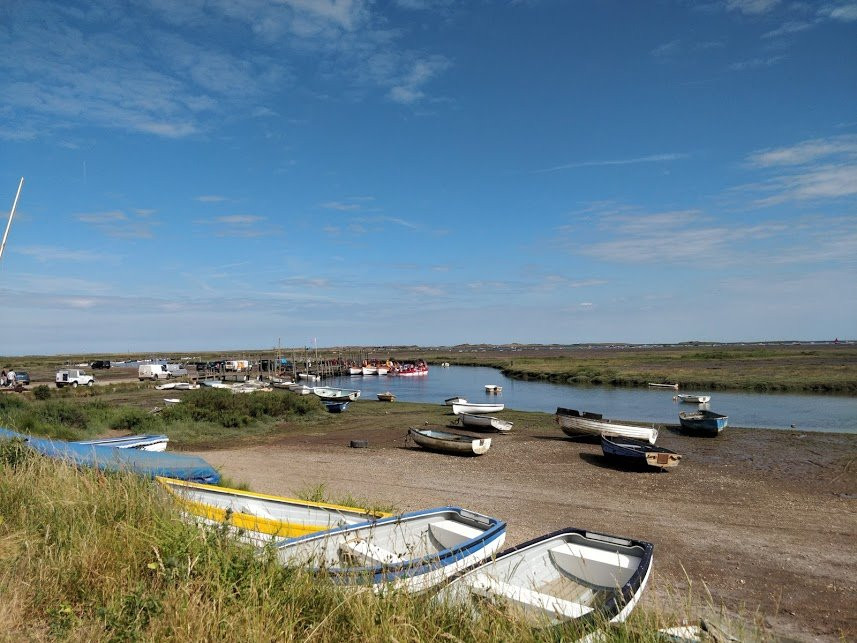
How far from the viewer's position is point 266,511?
27.9 ft

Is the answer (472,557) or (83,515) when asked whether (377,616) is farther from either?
(83,515)

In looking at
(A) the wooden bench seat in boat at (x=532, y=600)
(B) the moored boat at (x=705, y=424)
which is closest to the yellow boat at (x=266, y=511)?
(A) the wooden bench seat in boat at (x=532, y=600)

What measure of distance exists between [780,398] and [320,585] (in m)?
45.7

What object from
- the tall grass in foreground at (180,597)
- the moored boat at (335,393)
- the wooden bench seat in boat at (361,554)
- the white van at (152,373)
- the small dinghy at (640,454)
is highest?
the tall grass in foreground at (180,597)

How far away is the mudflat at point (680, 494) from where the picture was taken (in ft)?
29.1

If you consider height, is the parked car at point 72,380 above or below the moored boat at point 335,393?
above

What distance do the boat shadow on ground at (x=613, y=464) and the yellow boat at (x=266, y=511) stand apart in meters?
12.6

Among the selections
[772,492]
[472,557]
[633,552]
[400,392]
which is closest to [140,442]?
[472,557]

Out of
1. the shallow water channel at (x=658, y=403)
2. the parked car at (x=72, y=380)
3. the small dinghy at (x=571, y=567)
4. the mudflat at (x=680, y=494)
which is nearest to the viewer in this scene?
the small dinghy at (x=571, y=567)

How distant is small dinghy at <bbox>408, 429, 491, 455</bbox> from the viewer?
20.1 m

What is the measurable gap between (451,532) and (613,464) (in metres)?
13.1

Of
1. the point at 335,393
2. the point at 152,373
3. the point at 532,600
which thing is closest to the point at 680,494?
the point at 532,600

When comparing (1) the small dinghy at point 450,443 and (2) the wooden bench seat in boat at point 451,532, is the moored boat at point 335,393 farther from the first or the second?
(2) the wooden bench seat in boat at point 451,532

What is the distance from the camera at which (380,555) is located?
6273 mm
